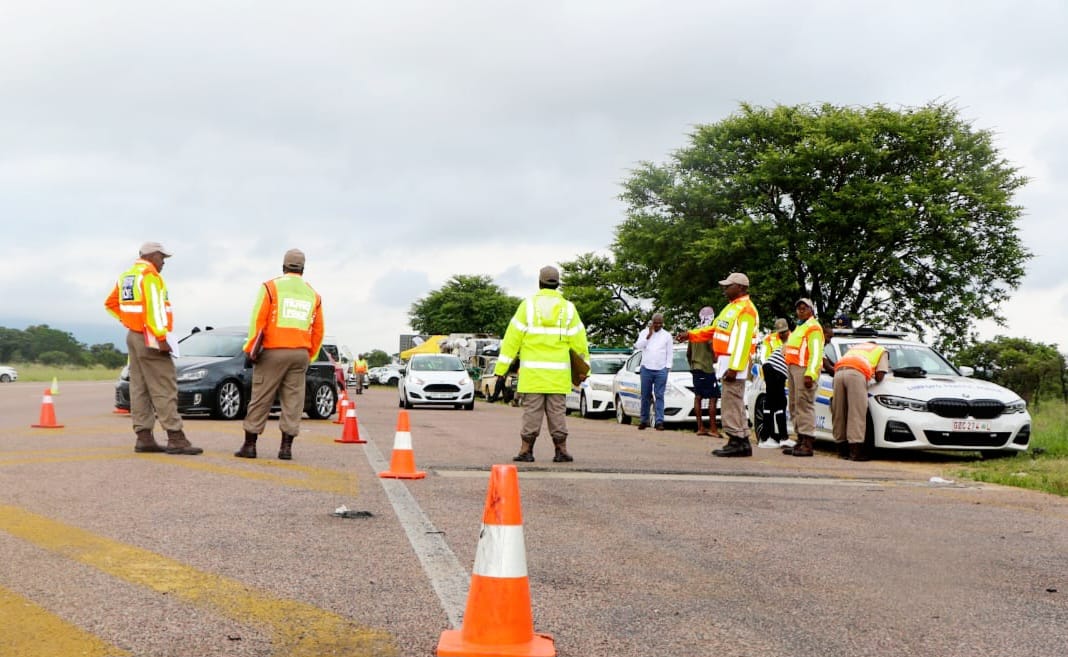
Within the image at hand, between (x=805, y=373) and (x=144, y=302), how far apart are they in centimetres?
760

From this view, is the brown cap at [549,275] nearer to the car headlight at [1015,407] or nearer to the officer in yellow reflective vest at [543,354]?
the officer in yellow reflective vest at [543,354]

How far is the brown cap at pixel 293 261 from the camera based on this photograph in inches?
412

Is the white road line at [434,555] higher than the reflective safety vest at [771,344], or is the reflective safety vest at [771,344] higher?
the reflective safety vest at [771,344]

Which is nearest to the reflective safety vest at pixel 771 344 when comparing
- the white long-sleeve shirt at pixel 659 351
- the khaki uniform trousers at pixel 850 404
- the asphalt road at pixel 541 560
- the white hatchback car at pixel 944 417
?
the khaki uniform trousers at pixel 850 404

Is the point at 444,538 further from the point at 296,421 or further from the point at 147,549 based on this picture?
the point at 296,421

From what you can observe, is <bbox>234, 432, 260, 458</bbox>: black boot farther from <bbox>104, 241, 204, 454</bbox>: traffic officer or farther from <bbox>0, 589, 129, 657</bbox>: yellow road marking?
<bbox>0, 589, 129, 657</bbox>: yellow road marking

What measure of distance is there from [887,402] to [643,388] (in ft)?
20.0

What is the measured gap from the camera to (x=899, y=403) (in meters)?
12.8

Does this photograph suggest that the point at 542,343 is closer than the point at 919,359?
Yes

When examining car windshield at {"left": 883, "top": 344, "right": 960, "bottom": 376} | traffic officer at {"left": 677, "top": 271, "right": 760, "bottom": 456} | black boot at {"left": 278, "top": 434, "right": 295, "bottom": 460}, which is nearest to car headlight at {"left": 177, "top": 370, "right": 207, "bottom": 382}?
black boot at {"left": 278, "top": 434, "right": 295, "bottom": 460}

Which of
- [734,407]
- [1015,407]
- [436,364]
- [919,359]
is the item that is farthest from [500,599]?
[436,364]

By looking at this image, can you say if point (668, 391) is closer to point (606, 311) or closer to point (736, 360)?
point (736, 360)

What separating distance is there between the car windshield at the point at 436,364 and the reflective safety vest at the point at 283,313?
54.3ft

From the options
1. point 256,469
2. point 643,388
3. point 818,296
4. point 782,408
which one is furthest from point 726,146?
point 256,469
